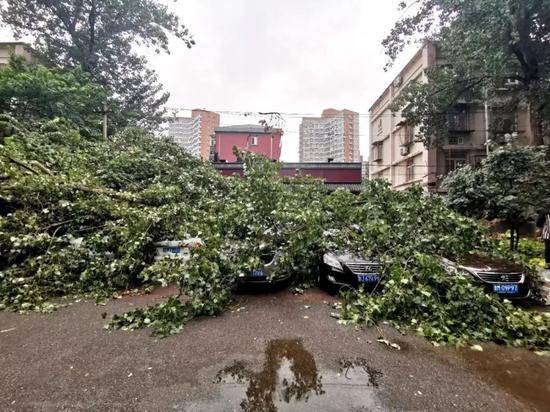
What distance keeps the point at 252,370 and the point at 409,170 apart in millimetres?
23398

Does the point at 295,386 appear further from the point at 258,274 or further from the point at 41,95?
the point at 41,95

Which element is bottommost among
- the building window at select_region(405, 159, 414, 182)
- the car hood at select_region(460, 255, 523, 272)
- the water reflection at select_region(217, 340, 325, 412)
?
the water reflection at select_region(217, 340, 325, 412)

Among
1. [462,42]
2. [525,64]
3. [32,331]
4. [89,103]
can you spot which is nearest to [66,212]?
[32,331]

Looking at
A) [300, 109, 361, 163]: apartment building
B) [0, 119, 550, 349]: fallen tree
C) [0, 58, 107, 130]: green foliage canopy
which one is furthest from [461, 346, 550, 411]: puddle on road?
[300, 109, 361, 163]: apartment building

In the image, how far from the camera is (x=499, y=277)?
464cm

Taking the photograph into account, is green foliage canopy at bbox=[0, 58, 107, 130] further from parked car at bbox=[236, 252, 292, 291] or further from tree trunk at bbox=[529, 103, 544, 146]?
tree trunk at bbox=[529, 103, 544, 146]

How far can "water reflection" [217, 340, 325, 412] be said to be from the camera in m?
2.49

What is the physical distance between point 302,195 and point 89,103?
12675 millimetres

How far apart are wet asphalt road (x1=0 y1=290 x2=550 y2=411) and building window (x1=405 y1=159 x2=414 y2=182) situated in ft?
69.6

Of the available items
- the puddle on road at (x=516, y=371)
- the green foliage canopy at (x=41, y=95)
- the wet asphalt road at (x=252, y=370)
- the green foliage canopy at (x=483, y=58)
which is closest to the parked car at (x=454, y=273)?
the wet asphalt road at (x=252, y=370)

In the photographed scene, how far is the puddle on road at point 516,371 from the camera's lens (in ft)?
8.57

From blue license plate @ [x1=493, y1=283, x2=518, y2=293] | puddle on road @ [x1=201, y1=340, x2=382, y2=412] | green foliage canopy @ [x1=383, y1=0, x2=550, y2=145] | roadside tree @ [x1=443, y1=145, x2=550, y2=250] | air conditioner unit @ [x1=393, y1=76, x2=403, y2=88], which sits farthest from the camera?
air conditioner unit @ [x1=393, y1=76, x2=403, y2=88]

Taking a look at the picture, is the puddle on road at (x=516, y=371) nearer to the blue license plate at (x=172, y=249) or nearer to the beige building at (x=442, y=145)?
the blue license plate at (x=172, y=249)

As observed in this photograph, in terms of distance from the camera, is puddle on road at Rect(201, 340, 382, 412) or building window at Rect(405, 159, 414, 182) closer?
puddle on road at Rect(201, 340, 382, 412)
